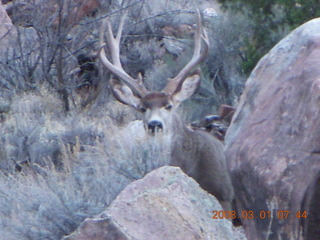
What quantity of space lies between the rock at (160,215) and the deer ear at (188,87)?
392 cm

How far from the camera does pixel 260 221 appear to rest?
5.36 metres

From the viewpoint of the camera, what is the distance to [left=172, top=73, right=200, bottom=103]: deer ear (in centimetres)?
909

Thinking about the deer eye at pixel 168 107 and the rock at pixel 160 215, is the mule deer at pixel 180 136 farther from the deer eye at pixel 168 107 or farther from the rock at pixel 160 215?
the rock at pixel 160 215

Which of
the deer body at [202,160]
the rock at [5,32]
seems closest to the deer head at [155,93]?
the deer body at [202,160]

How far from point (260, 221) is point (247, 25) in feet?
25.4

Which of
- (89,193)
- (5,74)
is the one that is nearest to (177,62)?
(5,74)

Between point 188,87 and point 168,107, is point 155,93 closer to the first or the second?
point 168,107

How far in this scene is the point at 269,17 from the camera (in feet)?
38.7

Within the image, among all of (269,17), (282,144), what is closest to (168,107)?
(282,144)

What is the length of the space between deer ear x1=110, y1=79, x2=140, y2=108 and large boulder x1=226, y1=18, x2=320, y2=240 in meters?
3.04

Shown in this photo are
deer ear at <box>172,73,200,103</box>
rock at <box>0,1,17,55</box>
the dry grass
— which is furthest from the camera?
rock at <box>0,1,17,55</box>

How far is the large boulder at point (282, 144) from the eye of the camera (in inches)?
194

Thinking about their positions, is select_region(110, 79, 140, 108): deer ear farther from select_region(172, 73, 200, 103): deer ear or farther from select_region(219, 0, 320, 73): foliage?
select_region(219, 0, 320, 73): foliage
